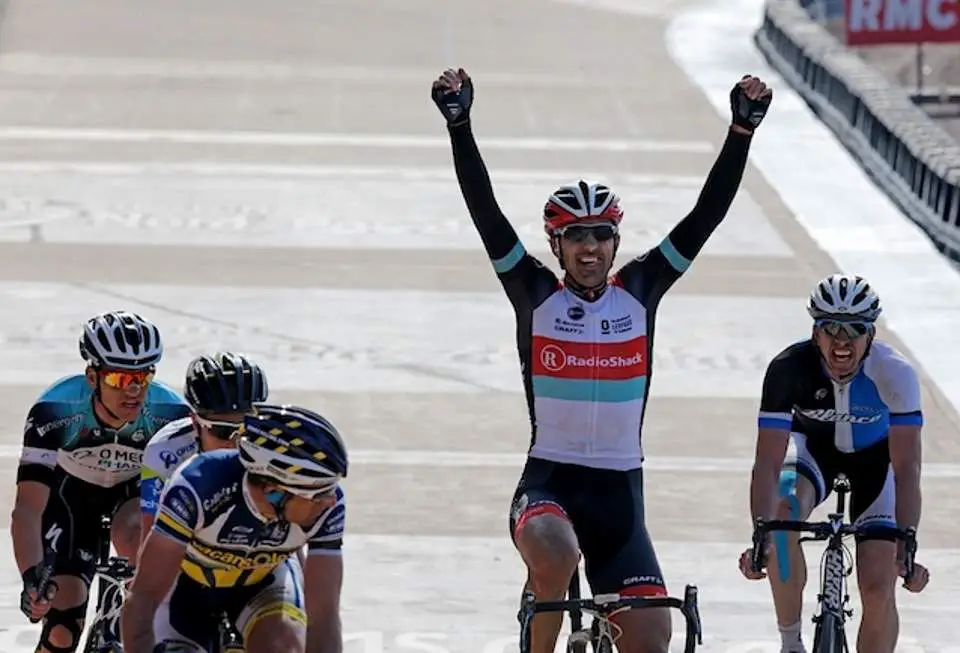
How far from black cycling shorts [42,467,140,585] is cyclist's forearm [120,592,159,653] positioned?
1868 millimetres

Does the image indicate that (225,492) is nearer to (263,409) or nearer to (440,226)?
(263,409)

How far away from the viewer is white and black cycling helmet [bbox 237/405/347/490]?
5902mm

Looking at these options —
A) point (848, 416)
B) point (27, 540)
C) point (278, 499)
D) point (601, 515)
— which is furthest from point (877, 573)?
point (27, 540)

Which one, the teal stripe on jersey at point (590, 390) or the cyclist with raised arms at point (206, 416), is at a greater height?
the teal stripe on jersey at point (590, 390)

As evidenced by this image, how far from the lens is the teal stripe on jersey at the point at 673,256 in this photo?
26.1 feet

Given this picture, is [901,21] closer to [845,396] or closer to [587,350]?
[845,396]

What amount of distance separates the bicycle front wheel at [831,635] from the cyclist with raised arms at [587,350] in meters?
0.90

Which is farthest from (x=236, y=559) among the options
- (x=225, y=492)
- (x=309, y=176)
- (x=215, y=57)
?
(x=215, y=57)

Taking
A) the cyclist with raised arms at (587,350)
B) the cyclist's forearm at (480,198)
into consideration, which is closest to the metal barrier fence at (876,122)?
the cyclist with raised arms at (587,350)

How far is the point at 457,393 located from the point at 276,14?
22.5 metres

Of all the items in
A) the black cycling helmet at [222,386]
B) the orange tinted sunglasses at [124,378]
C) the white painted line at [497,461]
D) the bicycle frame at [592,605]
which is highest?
the white painted line at [497,461]

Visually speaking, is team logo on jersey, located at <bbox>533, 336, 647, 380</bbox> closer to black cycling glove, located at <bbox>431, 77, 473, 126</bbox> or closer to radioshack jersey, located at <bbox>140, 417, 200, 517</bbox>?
black cycling glove, located at <bbox>431, 77, 473, 126</bbox>

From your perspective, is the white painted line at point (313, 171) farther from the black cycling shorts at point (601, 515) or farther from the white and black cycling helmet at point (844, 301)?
the black cycling shorts at point (601, 515)

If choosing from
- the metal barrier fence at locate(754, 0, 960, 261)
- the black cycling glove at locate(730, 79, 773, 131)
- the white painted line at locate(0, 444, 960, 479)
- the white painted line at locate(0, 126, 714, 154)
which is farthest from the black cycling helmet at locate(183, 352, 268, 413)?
the white painted line at locate(0, 126, 714, 154)
